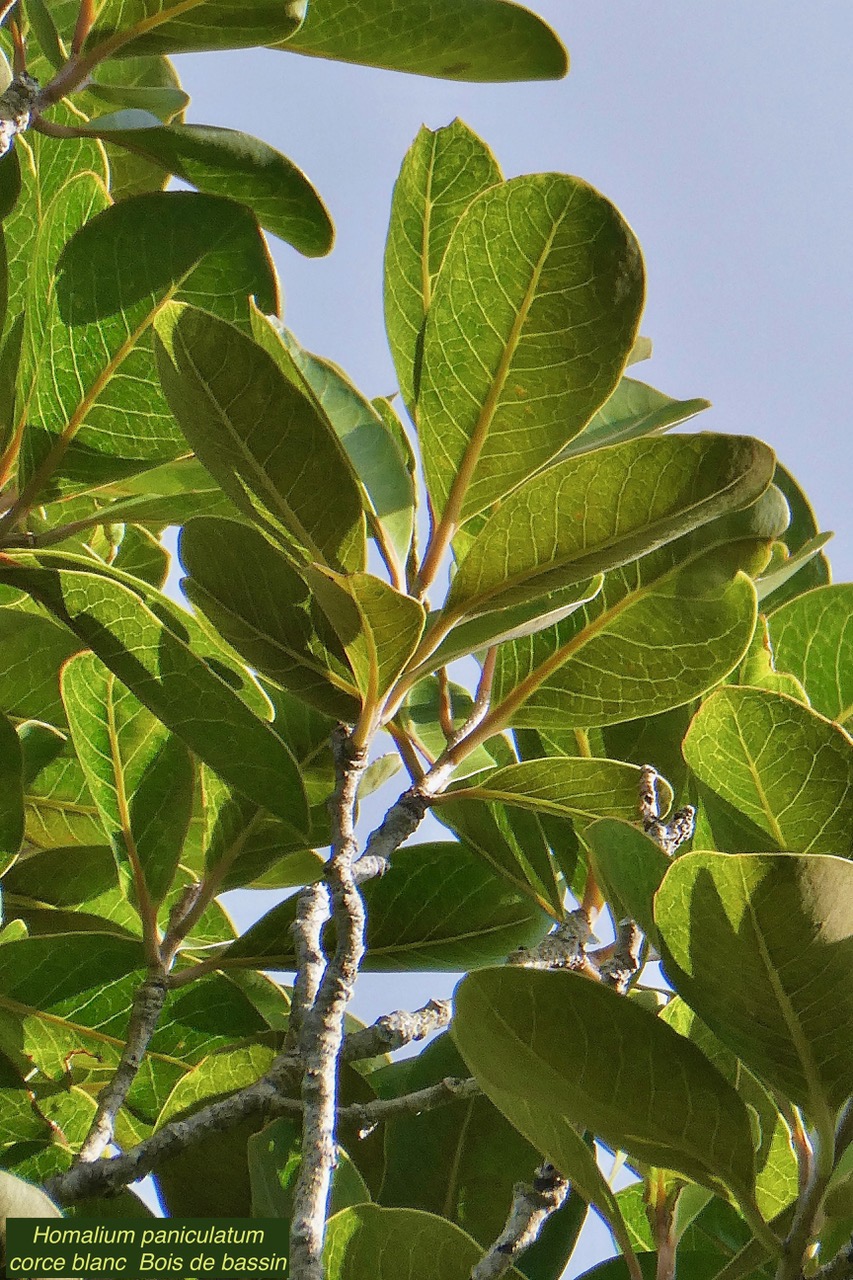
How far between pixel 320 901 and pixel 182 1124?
9.7 inches

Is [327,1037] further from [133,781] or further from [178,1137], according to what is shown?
[133,781]

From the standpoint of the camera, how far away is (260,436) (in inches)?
46.4

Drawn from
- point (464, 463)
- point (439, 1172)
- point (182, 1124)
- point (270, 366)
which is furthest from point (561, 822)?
point (270, 366)

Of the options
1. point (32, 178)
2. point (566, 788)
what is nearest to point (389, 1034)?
point (566, 788)

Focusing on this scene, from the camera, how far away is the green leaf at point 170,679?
1374 mm

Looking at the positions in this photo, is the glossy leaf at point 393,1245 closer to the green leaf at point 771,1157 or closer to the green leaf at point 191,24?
the green leaf at point 771,1157

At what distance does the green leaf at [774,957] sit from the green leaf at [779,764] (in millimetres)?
174

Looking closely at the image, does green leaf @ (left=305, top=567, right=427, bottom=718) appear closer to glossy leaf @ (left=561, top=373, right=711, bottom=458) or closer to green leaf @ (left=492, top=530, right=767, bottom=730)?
green leaf @ (left=492, top=530, right=767, bottom=730)

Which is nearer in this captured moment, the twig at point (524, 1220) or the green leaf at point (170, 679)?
the twig at point (524, 1220)

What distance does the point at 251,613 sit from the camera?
4.35ft

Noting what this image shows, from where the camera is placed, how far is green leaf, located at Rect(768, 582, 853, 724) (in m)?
1.69

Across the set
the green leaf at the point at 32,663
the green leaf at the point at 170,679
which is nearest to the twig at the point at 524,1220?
the green leaf at the point at 170,679

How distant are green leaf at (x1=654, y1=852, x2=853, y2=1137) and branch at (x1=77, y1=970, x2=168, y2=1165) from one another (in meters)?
0.61

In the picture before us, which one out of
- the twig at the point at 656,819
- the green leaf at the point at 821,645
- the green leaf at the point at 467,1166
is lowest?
the green leaf at the point at 467,1166
